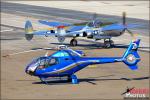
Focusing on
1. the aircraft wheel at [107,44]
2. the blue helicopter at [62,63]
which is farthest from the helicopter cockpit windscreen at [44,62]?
the aircraft wheel at [107,44]

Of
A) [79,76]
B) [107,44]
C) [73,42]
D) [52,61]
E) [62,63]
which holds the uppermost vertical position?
[73,42]

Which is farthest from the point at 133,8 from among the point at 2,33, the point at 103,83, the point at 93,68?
the point at 103,83

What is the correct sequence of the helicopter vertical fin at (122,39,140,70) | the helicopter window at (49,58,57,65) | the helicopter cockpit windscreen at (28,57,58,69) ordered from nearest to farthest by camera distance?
1. the helicopter cockpit windscreen at (28,57,58,69)
2. the helicopter window at (49,58,57,65)
3. the helicopter vertical fin at (122,39,140,70)

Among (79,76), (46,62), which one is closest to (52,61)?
(46,62)

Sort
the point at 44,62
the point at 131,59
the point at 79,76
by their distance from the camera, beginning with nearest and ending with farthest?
the point at 44,62 < the point at 131,59 < the point at 79,76

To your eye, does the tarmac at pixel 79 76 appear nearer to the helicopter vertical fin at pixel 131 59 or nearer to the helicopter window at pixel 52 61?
the helicopter vertical fin at pixel 131 59

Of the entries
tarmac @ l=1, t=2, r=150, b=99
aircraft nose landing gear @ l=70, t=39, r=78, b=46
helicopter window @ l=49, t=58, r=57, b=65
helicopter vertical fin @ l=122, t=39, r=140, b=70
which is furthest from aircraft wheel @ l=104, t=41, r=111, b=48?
helicopter window @ l=49, t=58, r=57, b=65

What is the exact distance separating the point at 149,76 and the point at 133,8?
58.9 metres

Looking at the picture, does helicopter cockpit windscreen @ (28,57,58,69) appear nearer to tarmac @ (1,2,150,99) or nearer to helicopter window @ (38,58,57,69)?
helicopter window @ (38,58,57,69)

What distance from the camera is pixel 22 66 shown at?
140 ft

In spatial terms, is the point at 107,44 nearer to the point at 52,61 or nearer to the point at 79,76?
the point at 79,76

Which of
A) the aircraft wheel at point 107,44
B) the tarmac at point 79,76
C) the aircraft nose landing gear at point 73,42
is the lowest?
the tarmac at point 79,76

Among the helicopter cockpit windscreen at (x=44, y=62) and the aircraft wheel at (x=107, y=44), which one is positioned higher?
the aircraft wheel at (x=107, y=44)

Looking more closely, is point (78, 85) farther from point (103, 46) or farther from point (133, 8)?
point (133, 8)
